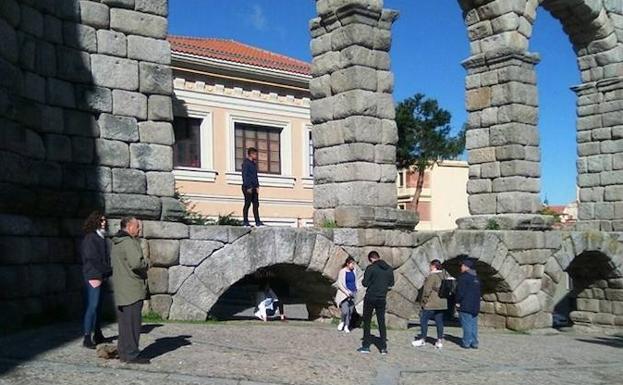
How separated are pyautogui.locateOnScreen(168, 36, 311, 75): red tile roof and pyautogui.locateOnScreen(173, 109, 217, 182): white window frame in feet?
5.60

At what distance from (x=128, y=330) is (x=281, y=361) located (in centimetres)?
171

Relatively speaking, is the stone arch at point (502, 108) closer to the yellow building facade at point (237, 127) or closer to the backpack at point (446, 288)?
the backpack at point (446, 288)

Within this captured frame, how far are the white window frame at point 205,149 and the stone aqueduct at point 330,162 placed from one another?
903 centimetres

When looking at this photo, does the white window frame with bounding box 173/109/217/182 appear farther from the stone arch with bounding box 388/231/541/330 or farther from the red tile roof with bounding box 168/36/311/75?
the stone arch with bounding box 388/231/541/330

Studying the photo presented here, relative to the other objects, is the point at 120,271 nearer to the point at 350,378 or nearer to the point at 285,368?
the point at 285,368

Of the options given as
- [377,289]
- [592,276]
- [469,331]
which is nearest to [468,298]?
[469,331]

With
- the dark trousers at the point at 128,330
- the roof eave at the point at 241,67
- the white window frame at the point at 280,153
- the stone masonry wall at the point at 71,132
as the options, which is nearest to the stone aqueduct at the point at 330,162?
the stone masonry wall at the point at 71,132

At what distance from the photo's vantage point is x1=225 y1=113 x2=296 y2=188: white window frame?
73.5 ft

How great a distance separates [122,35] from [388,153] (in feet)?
14.7

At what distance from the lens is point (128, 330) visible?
21.5ft

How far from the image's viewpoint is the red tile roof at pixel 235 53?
21.6m

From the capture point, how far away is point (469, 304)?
11195mm

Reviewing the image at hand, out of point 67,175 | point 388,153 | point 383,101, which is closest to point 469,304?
point 388,153

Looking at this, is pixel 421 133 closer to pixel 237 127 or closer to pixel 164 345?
pixel 237 127
